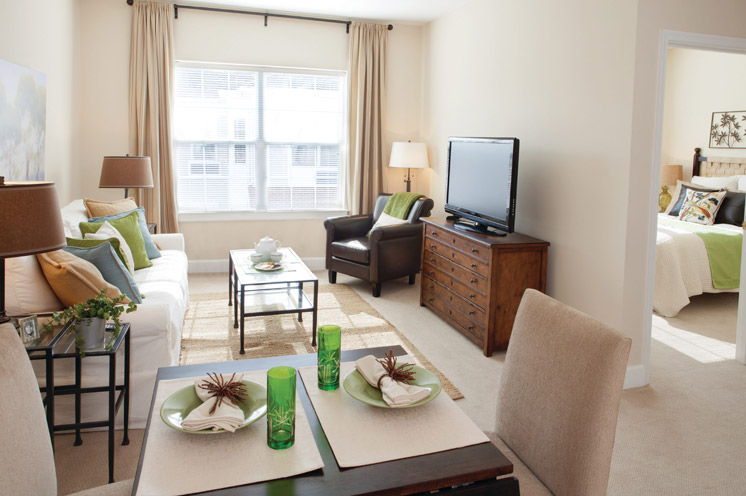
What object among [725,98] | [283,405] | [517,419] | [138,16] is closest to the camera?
[283,405]

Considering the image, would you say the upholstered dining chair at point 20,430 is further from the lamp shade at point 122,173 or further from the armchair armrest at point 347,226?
the armchair armrest at point 347,226

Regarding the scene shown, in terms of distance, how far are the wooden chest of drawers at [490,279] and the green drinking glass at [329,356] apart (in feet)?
7.69

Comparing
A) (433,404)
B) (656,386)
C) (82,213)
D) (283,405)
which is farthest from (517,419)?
(82,213)

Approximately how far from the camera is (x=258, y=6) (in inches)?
227

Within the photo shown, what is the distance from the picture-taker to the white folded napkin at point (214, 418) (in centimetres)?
135

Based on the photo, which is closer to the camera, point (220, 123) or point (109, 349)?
point (109, 349)

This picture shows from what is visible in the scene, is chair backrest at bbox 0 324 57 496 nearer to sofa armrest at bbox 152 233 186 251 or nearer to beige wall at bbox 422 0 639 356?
beige wall at bbox 422 0 639 356

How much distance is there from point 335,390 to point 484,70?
13.2ft

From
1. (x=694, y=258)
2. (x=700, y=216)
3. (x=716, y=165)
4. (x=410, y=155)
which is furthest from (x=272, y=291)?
(x=716, y=165)

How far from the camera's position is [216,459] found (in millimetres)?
1273

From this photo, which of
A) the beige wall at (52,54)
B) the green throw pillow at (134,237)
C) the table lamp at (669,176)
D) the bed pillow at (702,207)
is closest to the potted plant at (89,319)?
the green throw pillow at (134,237)

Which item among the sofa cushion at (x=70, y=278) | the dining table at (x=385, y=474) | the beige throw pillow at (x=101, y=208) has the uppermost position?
the beige throw pillow at (x=101, y=208)

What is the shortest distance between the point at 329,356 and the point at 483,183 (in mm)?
2981

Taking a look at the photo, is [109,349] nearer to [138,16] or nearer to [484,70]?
[484,70]
